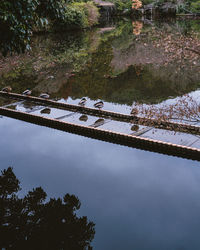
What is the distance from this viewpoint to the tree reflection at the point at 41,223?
6.07m

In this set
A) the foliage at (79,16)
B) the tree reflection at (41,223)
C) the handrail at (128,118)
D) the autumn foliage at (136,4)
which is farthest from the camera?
the autumn foliage at (136,4)

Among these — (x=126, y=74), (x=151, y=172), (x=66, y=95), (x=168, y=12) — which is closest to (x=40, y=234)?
(x=151, y=172)

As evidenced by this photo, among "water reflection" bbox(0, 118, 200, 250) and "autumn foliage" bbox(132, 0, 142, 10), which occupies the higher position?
"autumn foliage" bbox(132, 0, 142, 10)

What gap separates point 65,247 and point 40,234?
651mm

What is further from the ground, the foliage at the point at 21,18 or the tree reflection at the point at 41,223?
the foliage at the point at 21,18

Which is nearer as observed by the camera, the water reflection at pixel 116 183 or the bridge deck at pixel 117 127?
the water reflection at pixel 116 183

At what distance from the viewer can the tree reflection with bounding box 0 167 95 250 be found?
6.07m

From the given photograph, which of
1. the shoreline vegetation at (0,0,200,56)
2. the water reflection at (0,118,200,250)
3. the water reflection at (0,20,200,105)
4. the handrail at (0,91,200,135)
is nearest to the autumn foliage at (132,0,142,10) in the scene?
the shoreline vegetation at (0,0,200,56)

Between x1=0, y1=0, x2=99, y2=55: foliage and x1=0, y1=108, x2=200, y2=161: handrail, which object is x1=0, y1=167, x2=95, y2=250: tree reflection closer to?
x1=0, y1=108, x2=200, y2=161: handrail

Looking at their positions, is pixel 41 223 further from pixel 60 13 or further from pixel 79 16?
pixel 79 16

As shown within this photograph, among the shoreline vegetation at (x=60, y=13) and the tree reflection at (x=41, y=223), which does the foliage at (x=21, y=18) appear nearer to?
the shoreline vegetation at (x=60, y=13)

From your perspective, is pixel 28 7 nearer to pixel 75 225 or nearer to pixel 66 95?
pixel 75 225

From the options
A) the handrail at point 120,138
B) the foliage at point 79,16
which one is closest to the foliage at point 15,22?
the handrail at point 120,138

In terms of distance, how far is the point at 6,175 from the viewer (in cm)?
867
